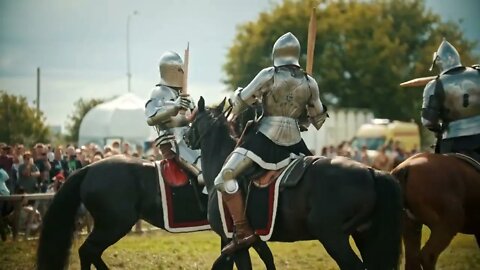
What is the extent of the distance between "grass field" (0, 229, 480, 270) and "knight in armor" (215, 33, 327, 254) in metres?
3.49

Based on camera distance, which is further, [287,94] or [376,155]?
[376,155]

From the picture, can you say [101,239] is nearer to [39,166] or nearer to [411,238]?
[411,238]

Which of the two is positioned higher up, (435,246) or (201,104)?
(201,104)

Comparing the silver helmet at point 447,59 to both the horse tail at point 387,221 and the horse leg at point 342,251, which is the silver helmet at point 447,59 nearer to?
the horse tail at point 387,221

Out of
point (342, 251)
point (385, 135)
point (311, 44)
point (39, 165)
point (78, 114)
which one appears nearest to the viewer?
point (342, 251)

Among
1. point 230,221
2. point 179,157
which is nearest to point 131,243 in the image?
point 179,157

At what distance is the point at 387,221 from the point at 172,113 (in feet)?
9.55

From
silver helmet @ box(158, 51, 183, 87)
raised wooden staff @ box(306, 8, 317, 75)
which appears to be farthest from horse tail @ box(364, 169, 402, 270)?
silver helmet @ box(158, 51, 183, 87)

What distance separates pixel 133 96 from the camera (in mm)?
39094

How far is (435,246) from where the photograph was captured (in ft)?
26.9

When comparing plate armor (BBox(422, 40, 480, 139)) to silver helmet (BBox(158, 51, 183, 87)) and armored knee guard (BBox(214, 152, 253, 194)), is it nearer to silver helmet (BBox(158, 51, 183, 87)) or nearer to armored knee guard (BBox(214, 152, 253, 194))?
armored knee guard (BBox(214, 152, 253, 194))

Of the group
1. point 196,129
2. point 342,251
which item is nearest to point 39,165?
point 196,129

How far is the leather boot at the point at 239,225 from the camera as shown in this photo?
7.98m

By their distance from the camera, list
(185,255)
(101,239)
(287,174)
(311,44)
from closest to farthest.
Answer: (287,174), (311,44), (101,239), (185,255)
